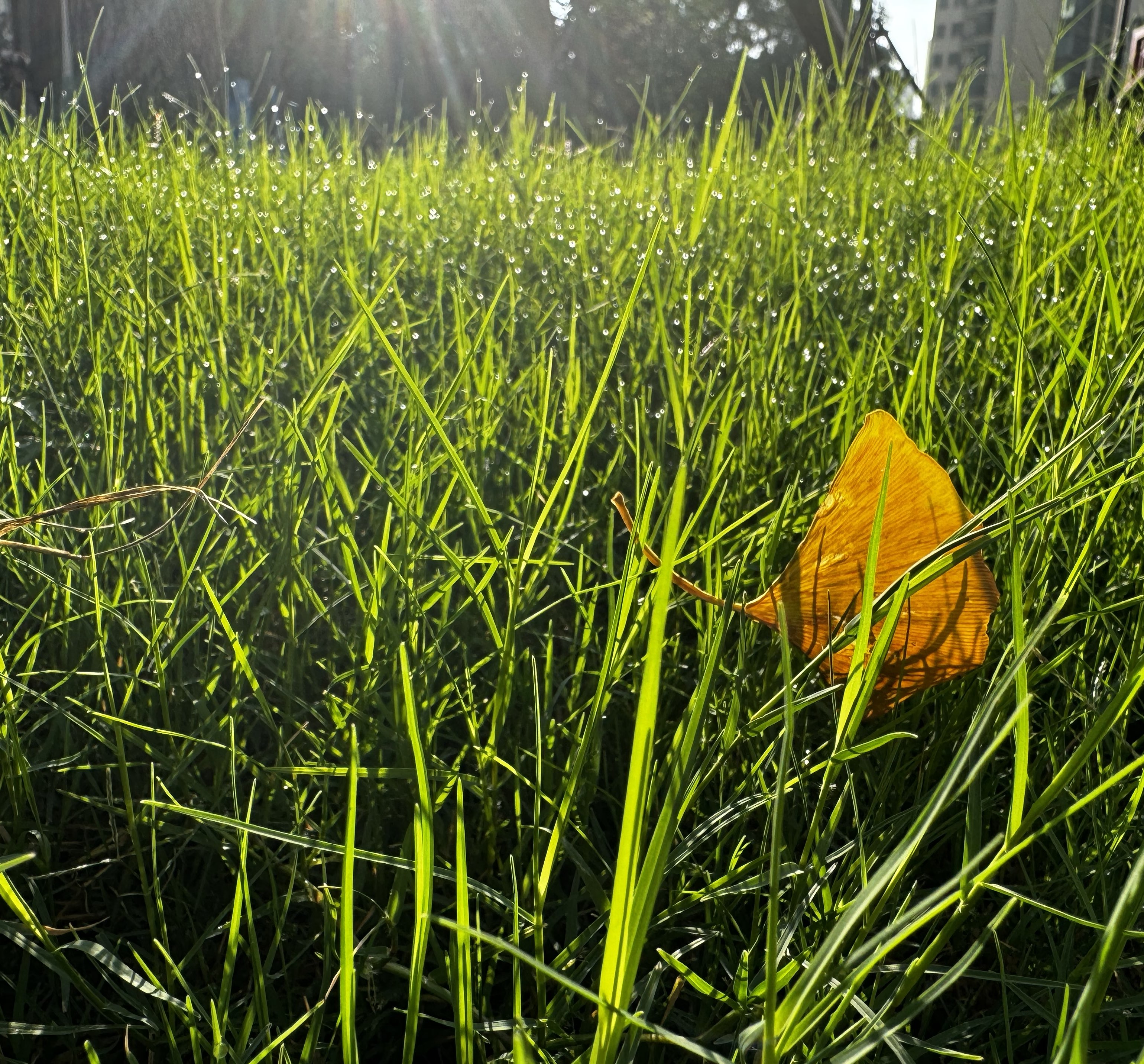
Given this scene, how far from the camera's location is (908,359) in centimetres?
108

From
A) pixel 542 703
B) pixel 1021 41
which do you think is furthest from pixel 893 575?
pixel 1021 41

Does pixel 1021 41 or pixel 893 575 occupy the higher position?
pixel 1021 41

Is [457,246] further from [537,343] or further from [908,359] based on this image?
[908,359]

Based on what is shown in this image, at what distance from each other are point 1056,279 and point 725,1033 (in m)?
1.01

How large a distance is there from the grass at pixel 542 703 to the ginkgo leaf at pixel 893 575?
4cm

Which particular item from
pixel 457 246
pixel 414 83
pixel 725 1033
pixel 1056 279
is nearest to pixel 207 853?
pixel 725 1033

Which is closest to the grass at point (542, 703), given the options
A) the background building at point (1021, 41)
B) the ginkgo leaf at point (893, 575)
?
the ginkgo leaf at point (893, 575)

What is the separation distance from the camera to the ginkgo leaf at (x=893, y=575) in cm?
56

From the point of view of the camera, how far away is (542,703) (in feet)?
2.11

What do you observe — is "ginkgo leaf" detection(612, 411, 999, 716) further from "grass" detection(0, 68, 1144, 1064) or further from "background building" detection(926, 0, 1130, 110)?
"background building" detection(926, 0, 1130, 110)

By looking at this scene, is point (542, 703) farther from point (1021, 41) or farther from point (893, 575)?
point (1021, 41)

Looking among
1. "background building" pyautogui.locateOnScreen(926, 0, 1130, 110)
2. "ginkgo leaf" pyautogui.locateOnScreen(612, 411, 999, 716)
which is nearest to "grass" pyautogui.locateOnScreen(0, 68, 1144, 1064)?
"ginkgo leaf" pyautogui.locateOnScreen(612, 411, 999, 716)

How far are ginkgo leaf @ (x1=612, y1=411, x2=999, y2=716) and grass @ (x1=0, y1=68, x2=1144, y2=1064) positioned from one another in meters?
0.04

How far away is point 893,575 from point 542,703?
0.25m
